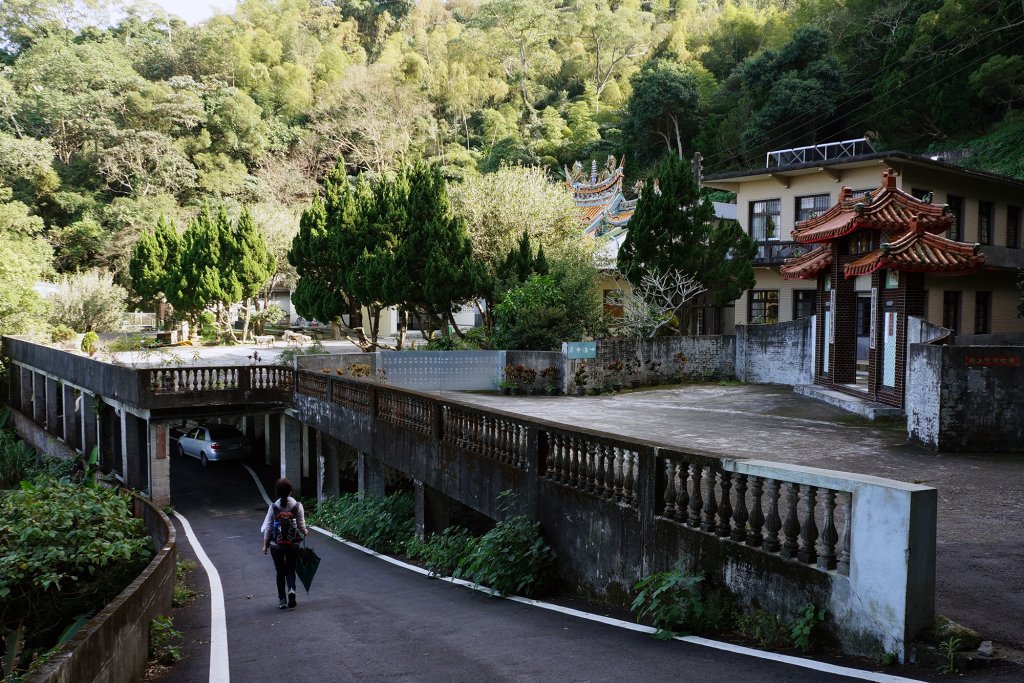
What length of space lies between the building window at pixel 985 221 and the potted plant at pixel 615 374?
50.4 feet

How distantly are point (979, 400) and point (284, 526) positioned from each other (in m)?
10.6

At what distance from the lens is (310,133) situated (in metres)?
69.9

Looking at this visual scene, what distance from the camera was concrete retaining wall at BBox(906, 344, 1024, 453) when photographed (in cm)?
1263

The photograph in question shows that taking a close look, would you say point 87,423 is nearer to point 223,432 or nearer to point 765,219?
point 223,432

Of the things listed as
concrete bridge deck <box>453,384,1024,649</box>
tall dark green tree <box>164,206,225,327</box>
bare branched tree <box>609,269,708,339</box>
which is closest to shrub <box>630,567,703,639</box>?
concrete bridge deck <box>453,384,1024,649</box>

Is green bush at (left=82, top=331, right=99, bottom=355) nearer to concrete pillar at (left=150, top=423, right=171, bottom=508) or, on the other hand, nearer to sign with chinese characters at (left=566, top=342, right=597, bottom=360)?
concrete pillar at (left=150, top=423, right=171, bottom=508)

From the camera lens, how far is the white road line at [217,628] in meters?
6.95

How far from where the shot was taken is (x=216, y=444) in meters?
26.8

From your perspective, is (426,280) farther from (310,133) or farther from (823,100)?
(310,133)

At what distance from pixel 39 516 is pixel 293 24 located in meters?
87.2

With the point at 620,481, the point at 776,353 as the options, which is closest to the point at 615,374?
the point at 776,353

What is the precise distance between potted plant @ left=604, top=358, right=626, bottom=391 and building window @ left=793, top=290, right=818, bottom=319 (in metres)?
11.8

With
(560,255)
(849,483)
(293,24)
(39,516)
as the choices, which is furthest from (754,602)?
(293,24)

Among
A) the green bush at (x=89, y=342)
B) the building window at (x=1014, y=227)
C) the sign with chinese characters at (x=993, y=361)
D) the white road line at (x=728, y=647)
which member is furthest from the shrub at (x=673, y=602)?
the green bush at (x=89, y=342)
